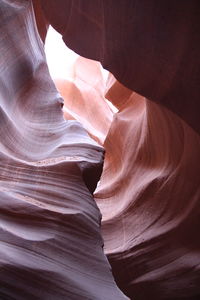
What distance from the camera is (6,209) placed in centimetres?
199

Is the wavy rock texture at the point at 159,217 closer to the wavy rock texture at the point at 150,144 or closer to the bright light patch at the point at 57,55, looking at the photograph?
the wavy rock texture at the point at 150,144

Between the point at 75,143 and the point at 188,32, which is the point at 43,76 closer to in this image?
the point at 75,143

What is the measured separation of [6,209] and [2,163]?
0.33 meters

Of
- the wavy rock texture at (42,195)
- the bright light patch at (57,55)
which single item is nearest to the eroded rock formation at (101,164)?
the wavy rock texture at (42,195)

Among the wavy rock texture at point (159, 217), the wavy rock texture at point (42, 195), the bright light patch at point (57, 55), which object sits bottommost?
the bright light patch at point (57, 55)

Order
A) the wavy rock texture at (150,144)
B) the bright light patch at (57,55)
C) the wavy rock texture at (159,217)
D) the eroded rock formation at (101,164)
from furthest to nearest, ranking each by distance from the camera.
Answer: the bright light patch at (57,55) < the wavy rock texture at (159,217) < the wavy rock texture at (150,144) < the eroded rock formation at (101,164)

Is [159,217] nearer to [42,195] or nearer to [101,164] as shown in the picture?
[101,164]

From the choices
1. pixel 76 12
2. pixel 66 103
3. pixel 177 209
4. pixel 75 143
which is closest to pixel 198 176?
pixel 177 209

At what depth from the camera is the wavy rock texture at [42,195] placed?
185cm

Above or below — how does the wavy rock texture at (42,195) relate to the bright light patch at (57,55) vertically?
above

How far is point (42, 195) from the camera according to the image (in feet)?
7.27

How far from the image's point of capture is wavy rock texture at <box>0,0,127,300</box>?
6.06ft

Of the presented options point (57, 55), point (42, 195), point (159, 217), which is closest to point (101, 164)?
point (42, 195)

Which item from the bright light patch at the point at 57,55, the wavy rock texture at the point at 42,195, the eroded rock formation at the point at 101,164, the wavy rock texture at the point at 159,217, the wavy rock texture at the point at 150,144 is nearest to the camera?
the wavy rock texture at the point at 42,195
